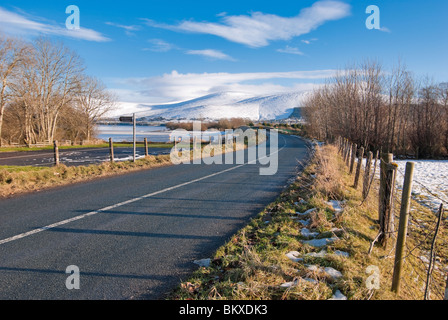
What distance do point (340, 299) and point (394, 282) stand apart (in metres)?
1.03

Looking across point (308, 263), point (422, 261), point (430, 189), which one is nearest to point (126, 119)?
point (308, 263)

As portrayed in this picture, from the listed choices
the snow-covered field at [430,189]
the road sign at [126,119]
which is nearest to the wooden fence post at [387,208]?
the snow-covered field at [430,189]

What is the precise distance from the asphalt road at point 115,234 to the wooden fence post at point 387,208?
2.68 metres

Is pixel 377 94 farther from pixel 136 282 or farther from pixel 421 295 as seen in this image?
pixel 136 282

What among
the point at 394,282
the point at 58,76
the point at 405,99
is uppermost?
the point at 58,76

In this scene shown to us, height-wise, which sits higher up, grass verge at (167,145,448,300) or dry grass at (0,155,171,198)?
dry grass at (0,155,171,198)

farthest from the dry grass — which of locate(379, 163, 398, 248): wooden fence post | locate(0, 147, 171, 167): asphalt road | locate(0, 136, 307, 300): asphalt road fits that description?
locate(379, 163, 398, 248): wooden fence post

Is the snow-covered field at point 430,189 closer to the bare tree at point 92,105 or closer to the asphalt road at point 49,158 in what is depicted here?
the asphalt road at point 49,158

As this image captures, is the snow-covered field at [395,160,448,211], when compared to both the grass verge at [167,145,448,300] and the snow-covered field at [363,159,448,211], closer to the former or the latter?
the snow-covered field at [363,159,448,211]

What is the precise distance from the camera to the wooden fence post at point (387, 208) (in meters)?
5.14

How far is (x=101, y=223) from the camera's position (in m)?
6.02

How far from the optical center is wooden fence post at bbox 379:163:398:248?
16.9 feet

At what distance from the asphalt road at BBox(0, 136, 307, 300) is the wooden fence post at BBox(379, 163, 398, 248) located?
2.68m

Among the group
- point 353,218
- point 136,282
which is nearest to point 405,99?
point 353,218
